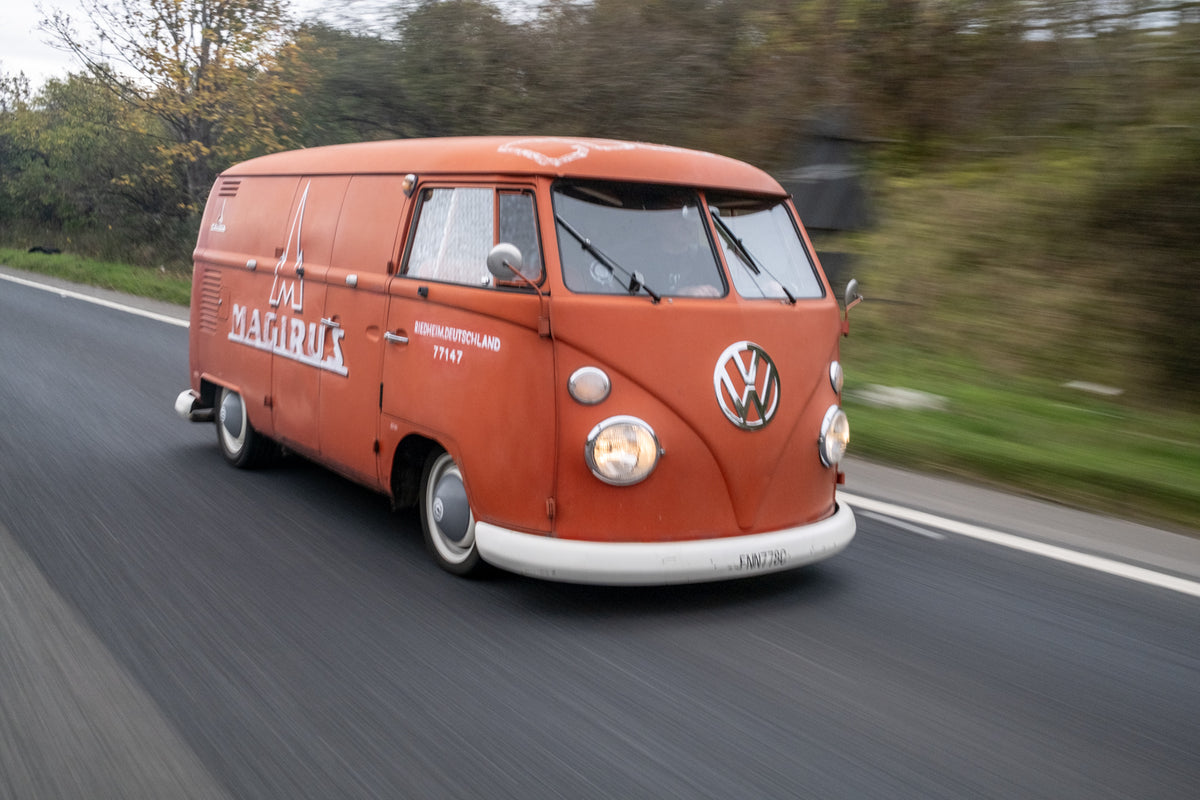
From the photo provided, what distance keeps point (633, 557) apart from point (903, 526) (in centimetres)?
220

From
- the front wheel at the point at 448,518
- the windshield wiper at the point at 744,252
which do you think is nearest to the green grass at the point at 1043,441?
the windshield wiper at the point at 744,252

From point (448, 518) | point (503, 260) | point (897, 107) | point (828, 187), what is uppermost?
point (897, 107)

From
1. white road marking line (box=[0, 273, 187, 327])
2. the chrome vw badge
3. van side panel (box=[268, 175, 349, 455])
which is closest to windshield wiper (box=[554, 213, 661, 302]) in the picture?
the chrome vw badge

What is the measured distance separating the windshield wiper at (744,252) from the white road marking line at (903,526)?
1.64 metres

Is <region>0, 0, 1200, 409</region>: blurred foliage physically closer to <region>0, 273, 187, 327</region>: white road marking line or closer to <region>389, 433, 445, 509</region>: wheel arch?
<region>0, 273, 187, 327</region>: white road marking line

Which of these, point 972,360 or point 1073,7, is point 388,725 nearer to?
point 972,360

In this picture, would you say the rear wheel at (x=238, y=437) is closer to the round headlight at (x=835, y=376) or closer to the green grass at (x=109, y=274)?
the round headlight at (x=835, y=376)

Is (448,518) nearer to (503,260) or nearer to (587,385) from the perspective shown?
(587,385)

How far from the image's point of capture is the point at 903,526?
251 inches

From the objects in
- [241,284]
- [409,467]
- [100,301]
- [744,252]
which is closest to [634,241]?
[744,252]

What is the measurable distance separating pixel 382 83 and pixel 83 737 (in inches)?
683

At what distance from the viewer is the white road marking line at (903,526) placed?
244 inches

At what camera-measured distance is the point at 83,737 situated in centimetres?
363

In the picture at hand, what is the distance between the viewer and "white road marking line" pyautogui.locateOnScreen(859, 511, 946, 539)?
20.3 ft
